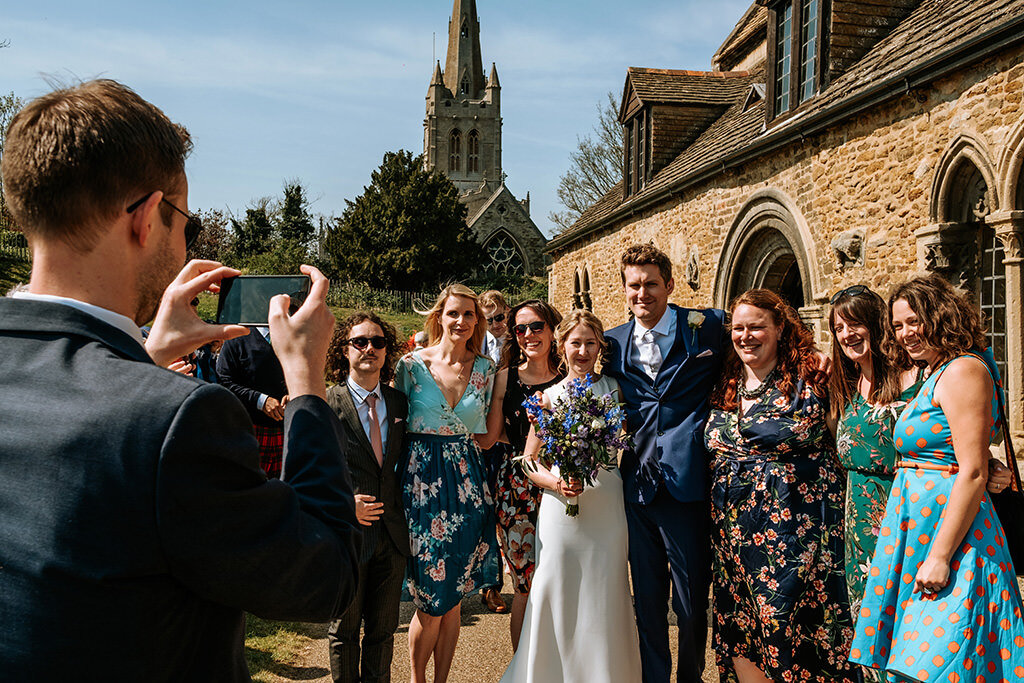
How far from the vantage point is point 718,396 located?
155 inches

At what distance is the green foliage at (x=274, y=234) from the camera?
35938mm

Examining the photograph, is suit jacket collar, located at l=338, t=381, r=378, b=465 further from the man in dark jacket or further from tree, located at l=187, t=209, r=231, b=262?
tree, located at l=187, t=209, r=231, b=262

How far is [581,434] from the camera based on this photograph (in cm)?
376

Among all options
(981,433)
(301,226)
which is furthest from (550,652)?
(301,226)

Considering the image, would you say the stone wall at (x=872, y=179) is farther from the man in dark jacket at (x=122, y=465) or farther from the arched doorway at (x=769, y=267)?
the man in dark jacket at (x=122, y=465)

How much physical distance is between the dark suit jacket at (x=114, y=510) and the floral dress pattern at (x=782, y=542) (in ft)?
9.57

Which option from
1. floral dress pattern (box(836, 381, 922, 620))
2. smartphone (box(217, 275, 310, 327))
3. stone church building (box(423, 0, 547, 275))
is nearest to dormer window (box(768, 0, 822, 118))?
floral dress pattern (box(836, 381, 922, 620))

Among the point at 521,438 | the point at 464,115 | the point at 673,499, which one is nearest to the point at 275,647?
the point at 521,438

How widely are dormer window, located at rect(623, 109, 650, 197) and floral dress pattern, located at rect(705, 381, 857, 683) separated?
40.3ft

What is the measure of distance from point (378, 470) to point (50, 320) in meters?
2.81

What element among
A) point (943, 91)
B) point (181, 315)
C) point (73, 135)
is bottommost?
point (181, 315)

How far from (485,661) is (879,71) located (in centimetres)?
774

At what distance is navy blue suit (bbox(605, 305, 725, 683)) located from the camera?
3.84 metres

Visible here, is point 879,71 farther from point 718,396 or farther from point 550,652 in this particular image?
point 550,652
